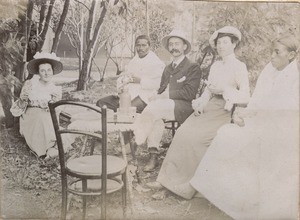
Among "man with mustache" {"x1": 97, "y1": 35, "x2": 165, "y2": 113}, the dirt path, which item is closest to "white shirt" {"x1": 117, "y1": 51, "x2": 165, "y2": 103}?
"man with mustache" {"x1": 97, "y1": 35, "x2": 165, "y2": 113}

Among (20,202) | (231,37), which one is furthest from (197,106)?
(20,202)

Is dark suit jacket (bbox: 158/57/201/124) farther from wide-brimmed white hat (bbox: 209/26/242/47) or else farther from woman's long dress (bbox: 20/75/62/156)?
woman's long dress (bbox: 20/75/62/156)

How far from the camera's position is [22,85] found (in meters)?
3.67

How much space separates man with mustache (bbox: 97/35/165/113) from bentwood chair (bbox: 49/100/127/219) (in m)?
0.22

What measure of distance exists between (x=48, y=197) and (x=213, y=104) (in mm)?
1304

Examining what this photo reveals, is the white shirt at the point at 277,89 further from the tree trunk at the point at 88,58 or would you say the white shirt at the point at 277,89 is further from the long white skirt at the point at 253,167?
the tree trunk at the point at 88,58

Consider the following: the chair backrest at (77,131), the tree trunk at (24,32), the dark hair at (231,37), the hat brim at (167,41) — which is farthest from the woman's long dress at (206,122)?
the tree trunk at (24,32)

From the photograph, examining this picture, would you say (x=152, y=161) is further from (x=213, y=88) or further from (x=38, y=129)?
(x=38, y=129)

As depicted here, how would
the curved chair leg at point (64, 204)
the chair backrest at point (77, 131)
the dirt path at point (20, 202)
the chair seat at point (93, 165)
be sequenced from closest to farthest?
the chair backrest at point (77, 131)
the chair seat at point (93, 165)
the curved chair leg at point (64, 204)
the dirt path at point (20, 202)

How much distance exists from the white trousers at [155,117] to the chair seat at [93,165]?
0.22 meters

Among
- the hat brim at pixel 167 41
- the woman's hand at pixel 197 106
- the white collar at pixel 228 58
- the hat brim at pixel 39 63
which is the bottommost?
the woman's hand at pixel 197 106

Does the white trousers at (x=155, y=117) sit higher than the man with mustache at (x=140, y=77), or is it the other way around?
the man with mustache at (x=140, y=77)

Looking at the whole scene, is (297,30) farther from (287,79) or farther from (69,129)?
(69,129)

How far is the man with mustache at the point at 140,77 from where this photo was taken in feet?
12.0
